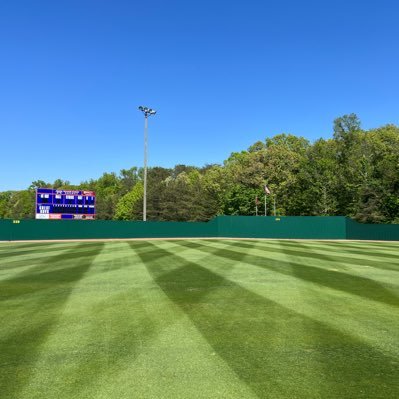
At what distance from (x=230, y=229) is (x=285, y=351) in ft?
143

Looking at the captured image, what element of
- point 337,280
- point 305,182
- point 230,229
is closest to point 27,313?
point 337,280

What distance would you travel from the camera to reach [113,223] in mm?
44188

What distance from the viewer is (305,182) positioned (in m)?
67.0

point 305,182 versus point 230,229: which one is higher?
point 305,182

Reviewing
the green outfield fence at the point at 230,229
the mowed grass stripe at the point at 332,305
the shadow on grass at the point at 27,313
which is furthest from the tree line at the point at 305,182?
the shadow on grass at the point at 27,313

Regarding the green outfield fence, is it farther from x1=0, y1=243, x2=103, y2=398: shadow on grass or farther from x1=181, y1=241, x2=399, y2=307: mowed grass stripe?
x1=181, y1=241, x2=399, y2=307: mowed grass stripe

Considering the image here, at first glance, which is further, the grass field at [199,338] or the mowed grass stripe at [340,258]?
the mowed grass stripe at [340,258]

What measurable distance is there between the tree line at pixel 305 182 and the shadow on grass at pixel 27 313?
50.4m

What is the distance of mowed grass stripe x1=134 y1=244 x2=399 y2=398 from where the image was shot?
4270 millimetres

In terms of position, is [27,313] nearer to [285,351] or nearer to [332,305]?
[285,351]

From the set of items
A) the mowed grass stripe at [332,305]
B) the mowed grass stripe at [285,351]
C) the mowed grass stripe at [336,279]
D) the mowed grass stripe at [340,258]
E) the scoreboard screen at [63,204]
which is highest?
the scoreboard screen at [63,204]

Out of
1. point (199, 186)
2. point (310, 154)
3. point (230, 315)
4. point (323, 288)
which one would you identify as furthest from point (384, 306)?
point (199, 186)

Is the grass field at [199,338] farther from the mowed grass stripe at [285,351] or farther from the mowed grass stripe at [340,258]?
the mowed grass stripe at [340,258]

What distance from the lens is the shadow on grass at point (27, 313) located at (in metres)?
4.75
